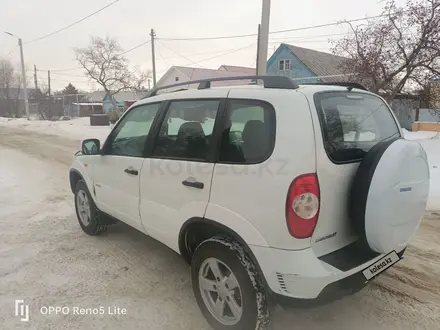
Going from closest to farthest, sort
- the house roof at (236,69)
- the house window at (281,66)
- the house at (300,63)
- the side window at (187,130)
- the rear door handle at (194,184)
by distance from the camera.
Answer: the rear door handle at (194,184), the side window at (187,130), the house at (300,63), the house window at (281,66), the house roof at (236,69)

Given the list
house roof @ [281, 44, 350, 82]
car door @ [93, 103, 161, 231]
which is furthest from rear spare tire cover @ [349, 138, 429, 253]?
house roof @ [281, 44, 350, 82]

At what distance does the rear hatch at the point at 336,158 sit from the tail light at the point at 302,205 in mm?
54

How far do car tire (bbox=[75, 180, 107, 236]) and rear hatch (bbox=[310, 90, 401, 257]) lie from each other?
288cm

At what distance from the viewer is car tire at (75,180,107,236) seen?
3.90m

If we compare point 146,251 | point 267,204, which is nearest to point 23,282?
point 146,251

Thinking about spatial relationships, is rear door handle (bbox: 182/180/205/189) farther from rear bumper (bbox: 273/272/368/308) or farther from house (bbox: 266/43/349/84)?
house (bbox: 266/43/349/84)

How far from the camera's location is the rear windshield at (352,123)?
2018mm

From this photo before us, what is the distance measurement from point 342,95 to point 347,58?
12915 millimetres

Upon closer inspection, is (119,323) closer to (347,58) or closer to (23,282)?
(23,282)

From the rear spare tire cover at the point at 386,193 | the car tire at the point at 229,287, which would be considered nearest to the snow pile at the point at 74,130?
the car tire at the point at 229,287

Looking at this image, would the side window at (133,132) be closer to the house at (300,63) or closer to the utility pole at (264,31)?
the utility pole at (264,31)

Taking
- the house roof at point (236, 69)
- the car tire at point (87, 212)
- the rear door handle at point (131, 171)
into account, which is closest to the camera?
the rear door handle at point (131, 171)

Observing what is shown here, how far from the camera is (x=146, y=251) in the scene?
361 centimetres

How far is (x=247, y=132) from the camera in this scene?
85.0 inches
